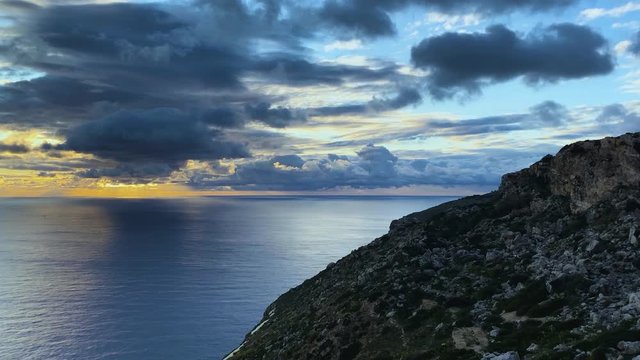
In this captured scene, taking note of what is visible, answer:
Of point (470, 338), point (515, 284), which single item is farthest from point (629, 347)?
point (515, 284)

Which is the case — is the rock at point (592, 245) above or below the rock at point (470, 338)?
above

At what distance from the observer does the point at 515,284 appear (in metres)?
53.2

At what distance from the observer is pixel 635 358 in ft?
78.5

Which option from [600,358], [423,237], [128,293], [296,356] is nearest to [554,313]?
[600,358]

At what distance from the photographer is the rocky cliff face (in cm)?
3697

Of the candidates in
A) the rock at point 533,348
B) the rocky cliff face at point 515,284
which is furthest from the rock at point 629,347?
the rock at point 533,348

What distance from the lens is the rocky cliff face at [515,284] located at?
36969 millimetres

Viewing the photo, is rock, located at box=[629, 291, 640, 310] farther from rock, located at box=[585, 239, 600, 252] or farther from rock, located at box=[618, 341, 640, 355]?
rock, located at box=[585, 239, 600, 252]

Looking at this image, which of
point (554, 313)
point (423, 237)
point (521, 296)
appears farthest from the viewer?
point (423, 237)

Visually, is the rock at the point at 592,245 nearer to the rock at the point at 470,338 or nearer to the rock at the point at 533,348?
the rock at the point at 470,338

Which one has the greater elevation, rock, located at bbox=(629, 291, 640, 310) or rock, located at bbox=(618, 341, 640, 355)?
rock, located at bbox=(629, 291, 640, 310)

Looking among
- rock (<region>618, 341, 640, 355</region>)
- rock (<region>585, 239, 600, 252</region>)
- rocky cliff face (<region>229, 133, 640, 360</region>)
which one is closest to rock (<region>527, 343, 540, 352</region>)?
rocky cliff face (<region>229, 133, 640, 360</region>)

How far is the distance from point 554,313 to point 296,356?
34.1 meters

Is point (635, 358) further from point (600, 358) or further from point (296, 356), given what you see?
point (296, 356)
